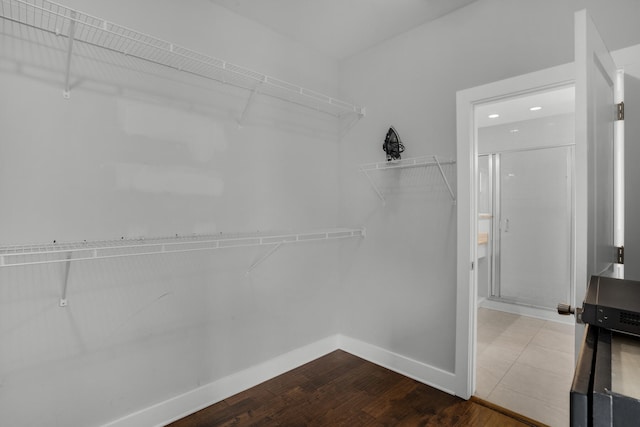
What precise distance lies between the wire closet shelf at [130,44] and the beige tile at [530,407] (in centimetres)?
228

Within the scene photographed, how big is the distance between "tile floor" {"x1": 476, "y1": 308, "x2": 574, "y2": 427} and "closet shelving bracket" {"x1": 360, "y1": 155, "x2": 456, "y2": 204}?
4.38 feet

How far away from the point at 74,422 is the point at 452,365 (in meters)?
2.19

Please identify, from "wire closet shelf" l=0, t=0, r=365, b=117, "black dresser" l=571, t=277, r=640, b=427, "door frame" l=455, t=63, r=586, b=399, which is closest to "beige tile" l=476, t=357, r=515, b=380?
"door frame" l=455, t=63, r=586, b=399

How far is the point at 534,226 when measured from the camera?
379cm

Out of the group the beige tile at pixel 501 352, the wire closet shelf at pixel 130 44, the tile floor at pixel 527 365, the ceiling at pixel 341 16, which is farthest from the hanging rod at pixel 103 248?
the beige tile at pixel 501 352

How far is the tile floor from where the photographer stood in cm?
208

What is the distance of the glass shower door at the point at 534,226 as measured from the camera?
3.60 m

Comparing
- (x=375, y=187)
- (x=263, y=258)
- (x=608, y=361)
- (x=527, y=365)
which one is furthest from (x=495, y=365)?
(x=608, y=361)

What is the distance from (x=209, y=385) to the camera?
2080 mm

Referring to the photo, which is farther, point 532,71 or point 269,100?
point 269,100

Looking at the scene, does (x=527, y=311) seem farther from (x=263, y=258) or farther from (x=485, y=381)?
(x=263, y=258)

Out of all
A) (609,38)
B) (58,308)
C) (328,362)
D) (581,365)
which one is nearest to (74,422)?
(58,308)

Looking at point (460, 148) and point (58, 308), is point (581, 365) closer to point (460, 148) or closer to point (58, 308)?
point (460, 148)

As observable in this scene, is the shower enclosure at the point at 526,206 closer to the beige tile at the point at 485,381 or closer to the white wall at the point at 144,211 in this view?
the beige tile at the point at 485,381
